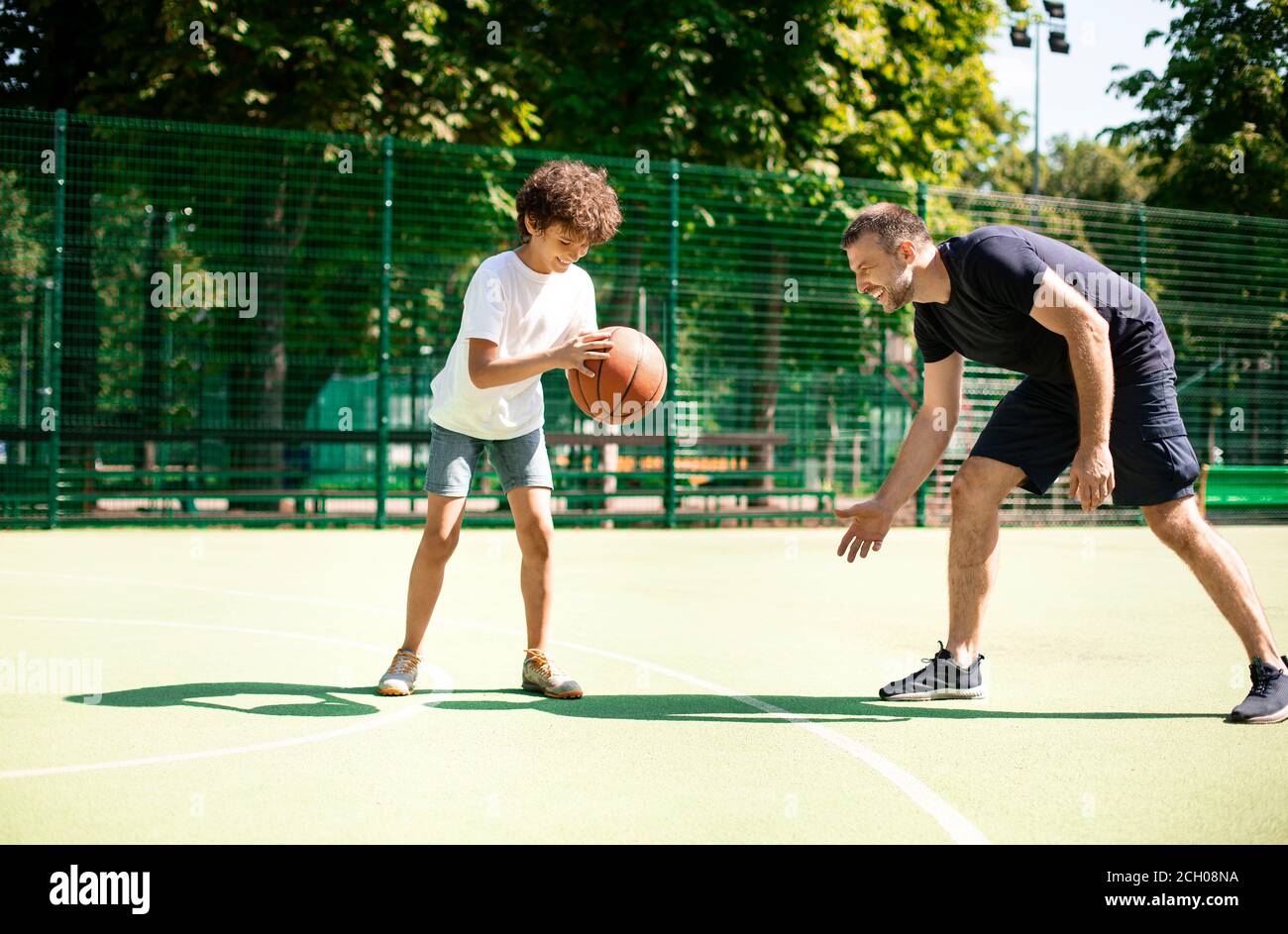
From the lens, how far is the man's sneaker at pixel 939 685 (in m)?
4.79

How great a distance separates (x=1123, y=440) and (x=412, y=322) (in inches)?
563

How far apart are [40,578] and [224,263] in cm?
717

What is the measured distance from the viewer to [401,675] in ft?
15.6

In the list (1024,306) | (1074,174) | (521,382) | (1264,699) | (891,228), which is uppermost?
(1074,174)

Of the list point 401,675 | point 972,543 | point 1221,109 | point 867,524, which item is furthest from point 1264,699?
point 1221,109

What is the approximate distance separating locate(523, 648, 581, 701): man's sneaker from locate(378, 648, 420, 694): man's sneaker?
1.38 ft

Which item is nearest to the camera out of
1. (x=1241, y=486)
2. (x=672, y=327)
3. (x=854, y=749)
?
(x=854, y=749)

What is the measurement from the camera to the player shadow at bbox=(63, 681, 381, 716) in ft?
14.6

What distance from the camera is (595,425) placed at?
15789mm

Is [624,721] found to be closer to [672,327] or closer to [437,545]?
[437,545]

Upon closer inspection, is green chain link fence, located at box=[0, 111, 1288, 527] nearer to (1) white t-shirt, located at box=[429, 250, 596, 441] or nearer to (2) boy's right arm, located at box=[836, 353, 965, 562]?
(1) white t-shirt, located at box=[429, 250, 596, 441]

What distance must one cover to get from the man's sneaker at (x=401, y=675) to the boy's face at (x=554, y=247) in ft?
5.03

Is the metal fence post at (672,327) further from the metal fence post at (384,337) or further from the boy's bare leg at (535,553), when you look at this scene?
the boy's bare leg at (535,553)

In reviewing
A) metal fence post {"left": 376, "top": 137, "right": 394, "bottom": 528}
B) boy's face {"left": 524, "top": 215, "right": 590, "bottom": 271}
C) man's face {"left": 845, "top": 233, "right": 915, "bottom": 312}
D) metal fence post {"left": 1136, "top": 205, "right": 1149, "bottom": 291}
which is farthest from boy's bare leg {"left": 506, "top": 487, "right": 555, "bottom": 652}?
metal fence post {"left": 1136, "top": 205, "right": 1149, "bottom": 291}
